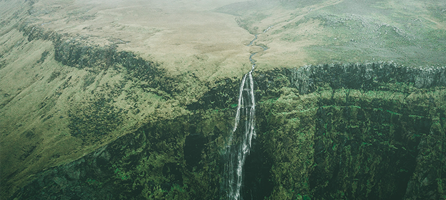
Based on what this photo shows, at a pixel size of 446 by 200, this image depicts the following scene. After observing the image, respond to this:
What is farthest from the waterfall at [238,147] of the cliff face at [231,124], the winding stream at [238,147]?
the cliff face at [231,124]

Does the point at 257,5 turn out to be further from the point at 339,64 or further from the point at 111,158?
the point at 111,158

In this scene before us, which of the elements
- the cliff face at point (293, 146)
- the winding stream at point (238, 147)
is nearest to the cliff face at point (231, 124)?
the cliff face at point (293, 146)

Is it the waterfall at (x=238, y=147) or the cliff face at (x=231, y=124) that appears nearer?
the cliff face at (x=231, y=124)

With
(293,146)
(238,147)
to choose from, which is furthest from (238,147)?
(293,146)

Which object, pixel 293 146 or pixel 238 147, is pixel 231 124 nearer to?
pixel 238 147

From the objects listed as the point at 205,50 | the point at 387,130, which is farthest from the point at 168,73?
the point at 387,130

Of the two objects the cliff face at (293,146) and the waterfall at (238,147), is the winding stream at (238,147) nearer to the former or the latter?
the waterfall at (238,147)
